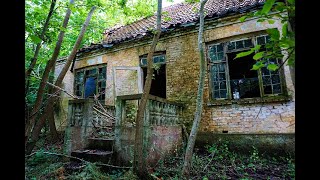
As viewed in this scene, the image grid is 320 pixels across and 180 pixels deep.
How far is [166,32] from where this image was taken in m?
8.67

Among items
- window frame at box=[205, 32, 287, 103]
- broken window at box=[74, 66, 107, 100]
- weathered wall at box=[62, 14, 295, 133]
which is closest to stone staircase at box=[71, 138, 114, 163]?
weathered wall at box=[62, 14, 295, 133]

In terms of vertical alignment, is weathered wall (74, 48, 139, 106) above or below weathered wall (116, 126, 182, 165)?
above

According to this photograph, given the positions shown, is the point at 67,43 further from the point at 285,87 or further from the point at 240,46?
the point at 285,87

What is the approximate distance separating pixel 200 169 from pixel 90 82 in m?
8.00

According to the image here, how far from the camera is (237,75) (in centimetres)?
802

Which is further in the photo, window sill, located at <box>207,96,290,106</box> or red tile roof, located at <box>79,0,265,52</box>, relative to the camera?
red tile roof, located at <box>79,0,265,52</box>

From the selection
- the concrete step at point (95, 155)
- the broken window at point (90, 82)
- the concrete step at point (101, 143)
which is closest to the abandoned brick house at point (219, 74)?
the broken window at point (90, 82)

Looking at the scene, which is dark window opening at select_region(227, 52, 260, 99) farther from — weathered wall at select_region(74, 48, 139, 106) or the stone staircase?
the stone staircase

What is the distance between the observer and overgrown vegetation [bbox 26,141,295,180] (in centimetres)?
459
